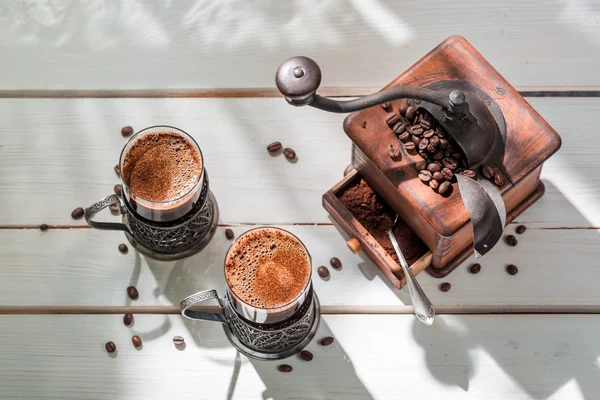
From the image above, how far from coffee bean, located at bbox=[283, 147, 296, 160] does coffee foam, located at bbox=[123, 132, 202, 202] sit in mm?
245

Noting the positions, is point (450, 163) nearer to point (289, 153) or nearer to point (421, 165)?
point (421, 165)

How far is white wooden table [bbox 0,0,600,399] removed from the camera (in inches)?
71.9

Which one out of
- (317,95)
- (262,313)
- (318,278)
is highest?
(317,95)

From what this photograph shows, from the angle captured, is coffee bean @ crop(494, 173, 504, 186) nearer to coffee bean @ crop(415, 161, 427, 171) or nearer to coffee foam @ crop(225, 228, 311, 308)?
coffee bean @ crop(415, 161, 427, 171)

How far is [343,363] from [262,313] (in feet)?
0.95

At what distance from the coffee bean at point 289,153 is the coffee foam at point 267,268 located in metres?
0.28

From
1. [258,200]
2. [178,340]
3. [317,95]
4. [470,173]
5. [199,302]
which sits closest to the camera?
[317,95]

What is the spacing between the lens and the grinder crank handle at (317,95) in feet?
4.50

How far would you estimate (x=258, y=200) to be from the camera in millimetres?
1939

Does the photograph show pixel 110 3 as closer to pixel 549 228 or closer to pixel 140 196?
pixel 140 196

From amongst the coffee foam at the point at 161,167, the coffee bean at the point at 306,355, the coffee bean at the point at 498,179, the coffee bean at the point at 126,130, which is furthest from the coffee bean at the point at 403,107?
the coffee bean at the point at 126,130

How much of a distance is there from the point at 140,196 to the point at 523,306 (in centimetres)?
85

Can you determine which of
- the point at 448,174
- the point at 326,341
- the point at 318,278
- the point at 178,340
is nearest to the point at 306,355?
the point at 326,341

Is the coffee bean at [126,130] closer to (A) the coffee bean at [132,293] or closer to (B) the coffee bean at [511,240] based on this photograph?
(A) the coffee bean at [132,293]
